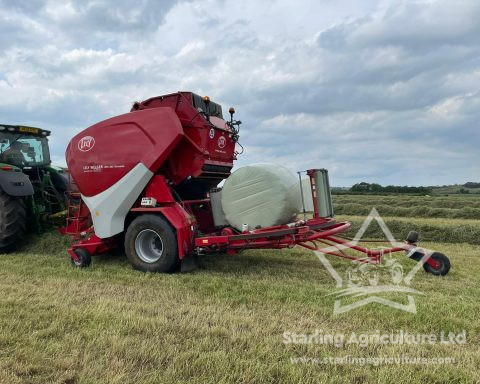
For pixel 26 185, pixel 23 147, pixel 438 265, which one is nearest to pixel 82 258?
pixel 26 185

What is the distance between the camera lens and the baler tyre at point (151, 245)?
6098mm

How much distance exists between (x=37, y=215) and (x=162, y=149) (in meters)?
3.44

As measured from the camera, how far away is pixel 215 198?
22.3 ft

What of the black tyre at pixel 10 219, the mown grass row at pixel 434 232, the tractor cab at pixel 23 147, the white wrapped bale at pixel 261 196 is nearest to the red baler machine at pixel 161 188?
the white wrapped bale at pixel 261 196

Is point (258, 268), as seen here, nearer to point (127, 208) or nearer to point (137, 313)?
point (127, 208)

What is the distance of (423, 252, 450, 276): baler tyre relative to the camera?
19.9ft

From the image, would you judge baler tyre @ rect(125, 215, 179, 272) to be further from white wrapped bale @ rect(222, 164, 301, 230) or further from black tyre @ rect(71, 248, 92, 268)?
white wrapped bale @ rect(222, 164, 301, 230)

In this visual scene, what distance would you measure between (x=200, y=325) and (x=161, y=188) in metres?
3.08

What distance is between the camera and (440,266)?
612 centimetres

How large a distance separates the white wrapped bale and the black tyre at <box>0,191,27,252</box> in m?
3.60

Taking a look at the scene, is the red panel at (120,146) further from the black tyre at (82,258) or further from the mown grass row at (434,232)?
the mown grass row at (434,232)

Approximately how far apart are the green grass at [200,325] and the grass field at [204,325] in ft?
0.03

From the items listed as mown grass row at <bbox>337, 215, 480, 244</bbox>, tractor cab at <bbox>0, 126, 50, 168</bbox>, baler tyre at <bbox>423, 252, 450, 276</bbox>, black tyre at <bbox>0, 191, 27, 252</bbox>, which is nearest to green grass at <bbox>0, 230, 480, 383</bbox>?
baler tyre at <bbox>423, 252, 450, 276</bbox>

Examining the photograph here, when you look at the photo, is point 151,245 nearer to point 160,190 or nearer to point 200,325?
point 160,190
